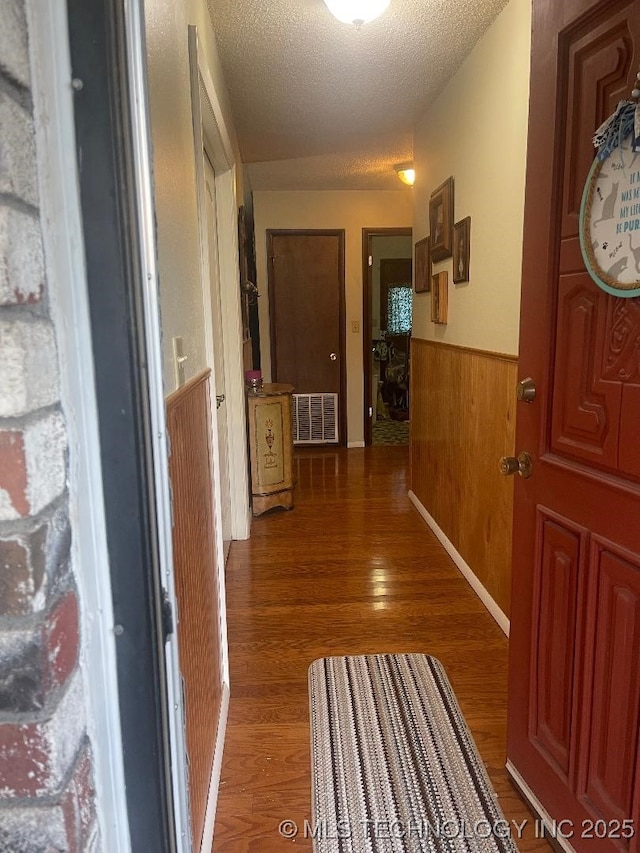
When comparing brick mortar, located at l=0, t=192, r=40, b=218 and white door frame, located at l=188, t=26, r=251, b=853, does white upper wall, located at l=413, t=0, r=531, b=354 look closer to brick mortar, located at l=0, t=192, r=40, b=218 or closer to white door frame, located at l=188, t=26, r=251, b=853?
white door frame, located at l=188, t=26, r=251, b=853

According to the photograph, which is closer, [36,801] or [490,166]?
[36,801]

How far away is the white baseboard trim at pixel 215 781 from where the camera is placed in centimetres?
134

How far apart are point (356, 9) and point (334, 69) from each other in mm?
679

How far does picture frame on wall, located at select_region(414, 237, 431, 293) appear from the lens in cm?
325

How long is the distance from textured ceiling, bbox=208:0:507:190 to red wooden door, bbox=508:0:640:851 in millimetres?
1097

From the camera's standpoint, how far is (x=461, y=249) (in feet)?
8.68

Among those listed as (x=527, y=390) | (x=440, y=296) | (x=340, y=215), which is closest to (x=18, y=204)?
(x=527, y=390)

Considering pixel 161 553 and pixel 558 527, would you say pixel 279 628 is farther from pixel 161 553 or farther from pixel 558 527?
pixel 161 553

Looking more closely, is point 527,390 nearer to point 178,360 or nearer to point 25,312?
point 178,360

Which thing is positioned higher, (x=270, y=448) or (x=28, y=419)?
(x=28, y=419)

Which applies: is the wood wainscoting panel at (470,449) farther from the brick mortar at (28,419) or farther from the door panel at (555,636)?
the brick mortar at (28,419)

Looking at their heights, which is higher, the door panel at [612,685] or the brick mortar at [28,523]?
the brick mortar at [28,523]

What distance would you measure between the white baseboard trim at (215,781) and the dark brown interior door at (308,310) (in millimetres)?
3671

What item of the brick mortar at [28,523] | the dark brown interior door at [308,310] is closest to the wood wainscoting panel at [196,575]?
the brick mortar at [28,523]
